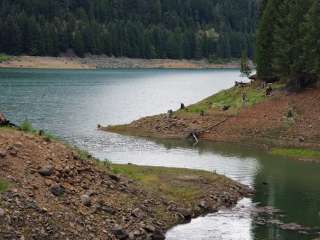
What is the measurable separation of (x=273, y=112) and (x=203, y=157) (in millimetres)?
18959

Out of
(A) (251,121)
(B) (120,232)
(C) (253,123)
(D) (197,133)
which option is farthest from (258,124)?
(B) (120,232)

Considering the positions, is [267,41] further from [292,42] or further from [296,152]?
[296,152]

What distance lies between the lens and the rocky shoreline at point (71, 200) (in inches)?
1284

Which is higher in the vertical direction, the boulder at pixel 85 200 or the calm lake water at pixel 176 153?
the boulder at pixel 85 200

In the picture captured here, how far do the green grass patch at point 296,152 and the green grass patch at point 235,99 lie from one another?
1612 centimetres

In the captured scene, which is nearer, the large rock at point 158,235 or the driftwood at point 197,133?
the large rock at point 158,235

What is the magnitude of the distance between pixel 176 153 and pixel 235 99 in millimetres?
24477

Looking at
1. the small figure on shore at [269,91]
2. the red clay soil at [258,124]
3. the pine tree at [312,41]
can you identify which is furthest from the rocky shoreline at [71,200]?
the small figure on shore at [269,91]

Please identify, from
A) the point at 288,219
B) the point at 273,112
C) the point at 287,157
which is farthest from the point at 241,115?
the point at 288,219

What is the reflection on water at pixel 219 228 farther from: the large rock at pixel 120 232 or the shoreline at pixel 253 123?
the shoreline at pixel 253 123

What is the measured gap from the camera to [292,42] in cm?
8600

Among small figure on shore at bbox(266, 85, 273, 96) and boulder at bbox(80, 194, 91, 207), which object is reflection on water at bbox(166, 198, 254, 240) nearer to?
boulder at bbox(80, 194, 91, 207)

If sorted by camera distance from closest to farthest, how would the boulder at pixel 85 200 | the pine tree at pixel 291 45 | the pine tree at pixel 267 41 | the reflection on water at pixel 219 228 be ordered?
the boulder at pixel 85 200 → the reflection on water at pixel 219 228 → the pine tree at pixel 291 45 → the pine tree at pixel 267 41

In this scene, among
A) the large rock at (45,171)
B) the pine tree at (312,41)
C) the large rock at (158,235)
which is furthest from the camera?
the pine tree at (312,41)
